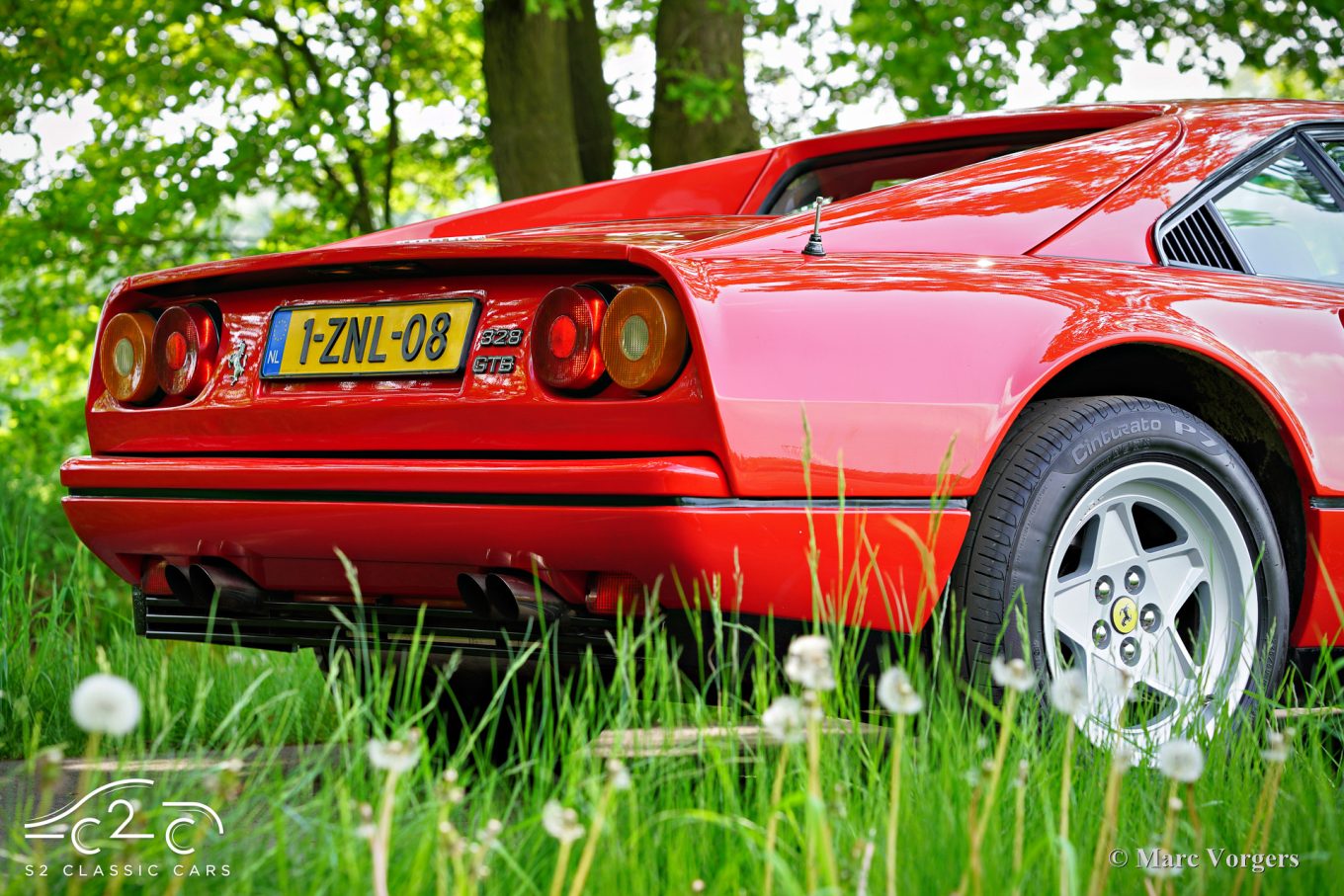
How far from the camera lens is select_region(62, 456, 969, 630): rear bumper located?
2383 millimetres

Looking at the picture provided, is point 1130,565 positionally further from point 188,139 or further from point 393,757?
point 188,139

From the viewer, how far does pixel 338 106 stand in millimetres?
9891

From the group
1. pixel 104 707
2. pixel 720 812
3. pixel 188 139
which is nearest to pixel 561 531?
pixel 720 812

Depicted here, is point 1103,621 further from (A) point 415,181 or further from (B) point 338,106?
(A) point 415,181

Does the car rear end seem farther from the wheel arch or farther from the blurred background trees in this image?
the blurred background trees

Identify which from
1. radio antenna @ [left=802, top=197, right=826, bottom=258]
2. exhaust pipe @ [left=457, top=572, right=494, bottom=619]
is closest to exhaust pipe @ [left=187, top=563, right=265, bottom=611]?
exhaust pipe @ [left=457, top=572, right=494, bottom=619]

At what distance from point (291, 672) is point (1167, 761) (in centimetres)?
322

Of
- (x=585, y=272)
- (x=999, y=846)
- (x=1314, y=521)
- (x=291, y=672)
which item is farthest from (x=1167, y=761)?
(x=291, y=672)

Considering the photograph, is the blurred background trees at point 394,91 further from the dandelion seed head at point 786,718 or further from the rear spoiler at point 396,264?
the dandelion seed head at point 786,718

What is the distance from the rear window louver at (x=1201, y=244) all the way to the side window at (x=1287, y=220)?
0.04m

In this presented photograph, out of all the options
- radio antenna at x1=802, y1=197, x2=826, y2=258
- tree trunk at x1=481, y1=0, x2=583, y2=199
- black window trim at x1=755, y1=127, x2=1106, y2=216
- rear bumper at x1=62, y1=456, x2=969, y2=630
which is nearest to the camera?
rear bumper at x1=62, y1=456, x2=969, y2=630

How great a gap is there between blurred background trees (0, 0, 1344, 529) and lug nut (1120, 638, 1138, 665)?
517 cm

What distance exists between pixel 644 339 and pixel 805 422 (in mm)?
338

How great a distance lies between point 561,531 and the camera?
245cm
